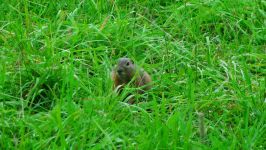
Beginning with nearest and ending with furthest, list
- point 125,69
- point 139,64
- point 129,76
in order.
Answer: point 125,69 < point 129,76 < point 139,64

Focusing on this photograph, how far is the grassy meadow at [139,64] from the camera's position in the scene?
331 cm

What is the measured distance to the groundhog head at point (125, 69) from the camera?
4.09 m

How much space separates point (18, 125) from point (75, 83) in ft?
1.76

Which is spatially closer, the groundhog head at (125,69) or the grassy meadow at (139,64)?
the grassy meadow at (139,64)

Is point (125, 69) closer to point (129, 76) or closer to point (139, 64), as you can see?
point (129, 76)

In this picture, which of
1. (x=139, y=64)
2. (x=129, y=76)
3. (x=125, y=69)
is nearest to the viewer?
(x=125, y=69)

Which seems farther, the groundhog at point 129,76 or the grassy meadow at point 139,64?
the groundhog at point 129,76

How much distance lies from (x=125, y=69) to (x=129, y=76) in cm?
11

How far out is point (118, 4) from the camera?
532cm

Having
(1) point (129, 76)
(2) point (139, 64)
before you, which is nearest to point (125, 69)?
(1) point (129, 76)

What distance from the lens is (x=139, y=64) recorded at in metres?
4.33

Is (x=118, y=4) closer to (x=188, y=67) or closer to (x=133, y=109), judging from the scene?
(x=188, y=67)

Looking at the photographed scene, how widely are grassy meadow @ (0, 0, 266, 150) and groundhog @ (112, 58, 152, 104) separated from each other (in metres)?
0.05

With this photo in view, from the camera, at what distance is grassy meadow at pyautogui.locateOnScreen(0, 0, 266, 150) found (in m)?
3.31
